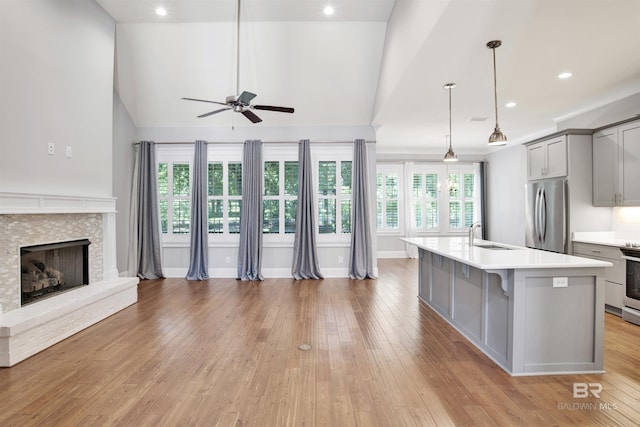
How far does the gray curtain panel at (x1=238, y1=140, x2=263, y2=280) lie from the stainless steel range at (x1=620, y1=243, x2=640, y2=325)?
17.5 ft

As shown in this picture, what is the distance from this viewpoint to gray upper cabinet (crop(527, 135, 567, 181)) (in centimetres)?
460

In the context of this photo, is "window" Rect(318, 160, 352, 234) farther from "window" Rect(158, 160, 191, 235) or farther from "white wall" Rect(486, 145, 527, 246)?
"white wall" Rect(486, 145, 527, 246)

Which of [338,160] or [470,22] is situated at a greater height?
[470,22]

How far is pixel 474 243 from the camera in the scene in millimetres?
3955

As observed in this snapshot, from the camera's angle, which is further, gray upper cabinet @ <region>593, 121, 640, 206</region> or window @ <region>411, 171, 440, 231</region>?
window @ <region>411, 171, 440, 231</region>

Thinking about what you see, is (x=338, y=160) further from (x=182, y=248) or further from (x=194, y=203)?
(x=182, y=248)

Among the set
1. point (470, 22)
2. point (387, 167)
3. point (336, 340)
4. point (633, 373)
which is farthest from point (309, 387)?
point (387, 167)

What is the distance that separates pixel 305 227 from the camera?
597cm

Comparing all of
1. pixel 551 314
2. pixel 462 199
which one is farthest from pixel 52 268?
pixel 462 199

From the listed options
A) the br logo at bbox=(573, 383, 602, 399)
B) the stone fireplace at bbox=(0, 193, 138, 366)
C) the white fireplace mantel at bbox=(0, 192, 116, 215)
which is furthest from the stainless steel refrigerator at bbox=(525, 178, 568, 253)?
the white fireplace mantel at bbox=(0, 192, 116, 215)

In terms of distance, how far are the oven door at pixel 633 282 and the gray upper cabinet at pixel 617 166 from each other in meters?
0.81

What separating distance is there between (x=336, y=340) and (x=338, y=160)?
386 cm

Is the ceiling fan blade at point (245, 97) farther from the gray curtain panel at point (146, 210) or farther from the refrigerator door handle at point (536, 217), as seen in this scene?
the refrigerator door handle at point (536, 217)

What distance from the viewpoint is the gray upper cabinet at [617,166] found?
3.87m
